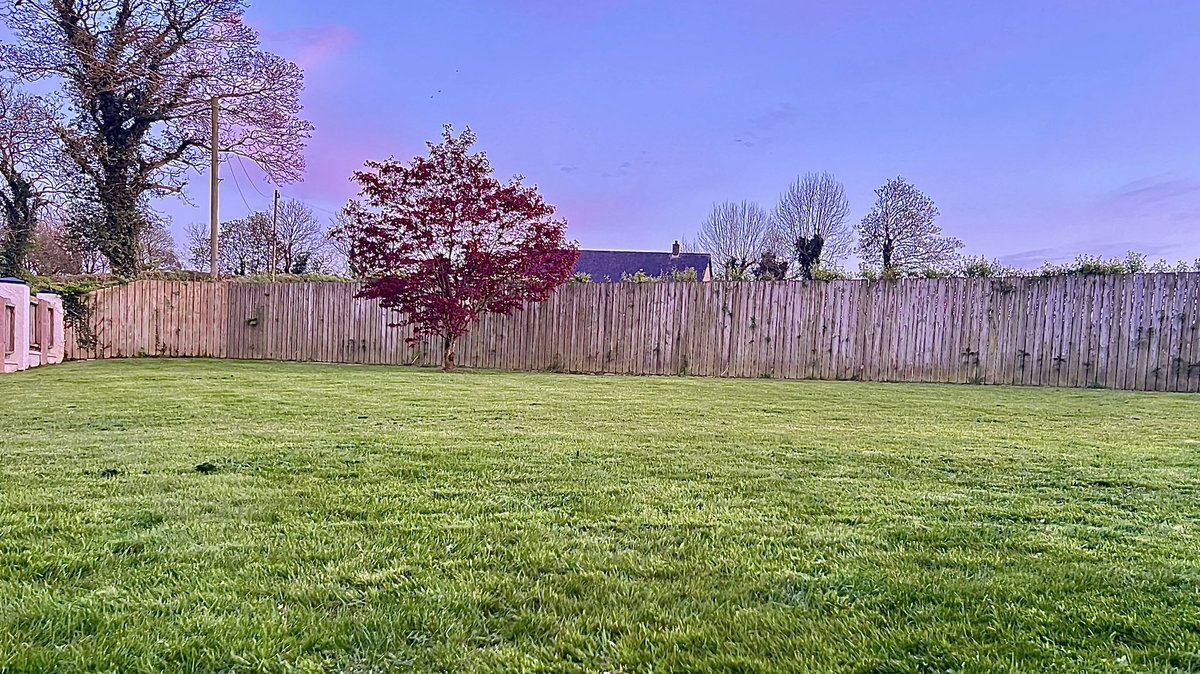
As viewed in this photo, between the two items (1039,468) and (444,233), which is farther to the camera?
(444,233)

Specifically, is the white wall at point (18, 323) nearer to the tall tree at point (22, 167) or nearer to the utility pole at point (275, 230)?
the tall tree at point (22, 167)

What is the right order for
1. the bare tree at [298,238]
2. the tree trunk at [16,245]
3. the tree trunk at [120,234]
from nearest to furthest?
the tree trunk at [16,245] < the tree trunk at [120,234] < the bare tree at [298,238]

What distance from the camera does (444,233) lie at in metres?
9.70

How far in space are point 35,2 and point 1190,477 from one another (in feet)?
61.6

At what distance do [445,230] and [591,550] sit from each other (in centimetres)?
856

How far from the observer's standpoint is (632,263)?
24.8m

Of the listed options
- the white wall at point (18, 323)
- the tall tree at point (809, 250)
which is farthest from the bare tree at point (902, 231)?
the white wall at point (18, 323)

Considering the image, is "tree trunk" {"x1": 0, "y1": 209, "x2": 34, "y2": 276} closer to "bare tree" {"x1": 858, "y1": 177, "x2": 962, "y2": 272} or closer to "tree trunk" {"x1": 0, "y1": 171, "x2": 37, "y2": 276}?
"tree trunk" {"x1": 0, "y1": 171, "x2": 37, "y2": 276}

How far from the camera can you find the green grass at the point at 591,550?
1.21 metres

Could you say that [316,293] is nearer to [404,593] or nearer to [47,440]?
[47,440]

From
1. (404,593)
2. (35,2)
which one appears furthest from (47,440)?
(35,2)

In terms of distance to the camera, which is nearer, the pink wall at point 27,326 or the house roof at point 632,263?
the pink wall at point 27,326

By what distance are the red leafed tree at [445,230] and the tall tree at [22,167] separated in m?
9.00

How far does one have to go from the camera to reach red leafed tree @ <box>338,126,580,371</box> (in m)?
9.68
